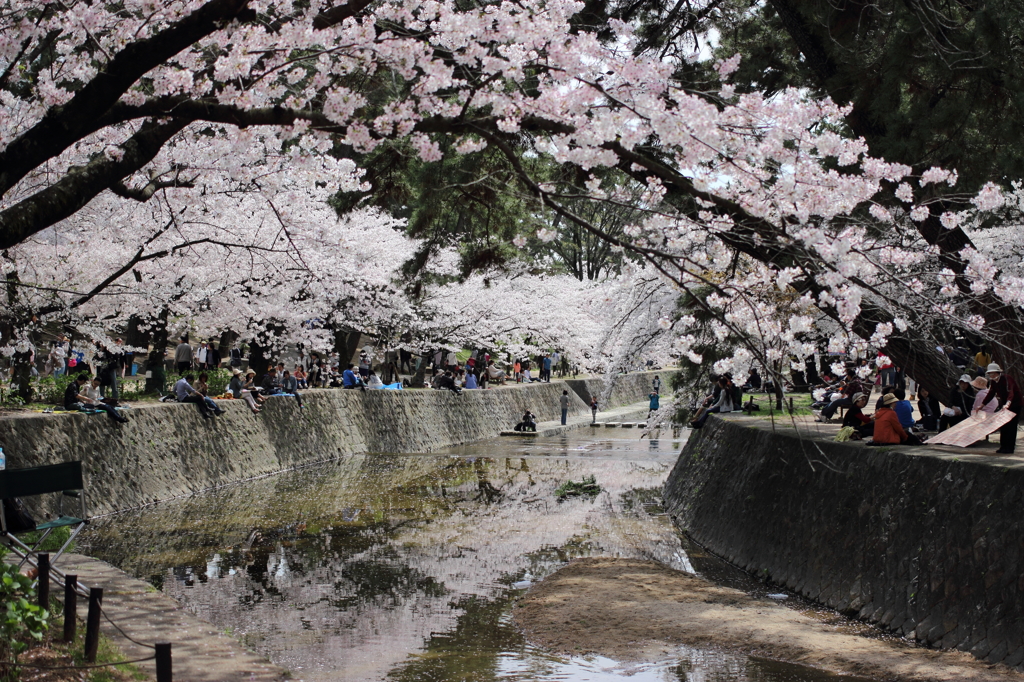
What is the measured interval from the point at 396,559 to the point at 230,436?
7.92m

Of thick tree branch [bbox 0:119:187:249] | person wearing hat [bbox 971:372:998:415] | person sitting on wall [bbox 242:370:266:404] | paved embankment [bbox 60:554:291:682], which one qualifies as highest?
thick tree branch [bbox 0:119:187:249]

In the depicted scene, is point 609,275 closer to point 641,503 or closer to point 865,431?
point 641,503

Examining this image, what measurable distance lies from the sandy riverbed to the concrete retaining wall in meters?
0.38

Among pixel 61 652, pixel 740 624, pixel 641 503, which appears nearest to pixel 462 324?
pixel 641 503

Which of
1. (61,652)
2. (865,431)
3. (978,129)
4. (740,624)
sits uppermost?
(978,129)

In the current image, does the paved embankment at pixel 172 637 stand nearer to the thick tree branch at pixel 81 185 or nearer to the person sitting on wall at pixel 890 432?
the thick tree branch at pixel 81 185

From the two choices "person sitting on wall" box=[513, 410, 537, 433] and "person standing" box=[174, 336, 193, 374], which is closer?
"person standing" box=[174, 336, 193, 374]

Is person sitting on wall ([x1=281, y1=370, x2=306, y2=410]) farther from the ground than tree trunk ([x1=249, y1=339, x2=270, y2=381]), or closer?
closer

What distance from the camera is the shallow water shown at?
7426 mm

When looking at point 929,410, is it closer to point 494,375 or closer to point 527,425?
point 527,425

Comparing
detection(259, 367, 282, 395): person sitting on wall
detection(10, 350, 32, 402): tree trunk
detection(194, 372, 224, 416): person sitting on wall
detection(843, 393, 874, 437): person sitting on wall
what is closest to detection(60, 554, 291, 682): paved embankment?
detection(843, 393, 874, 437): person sitting on wall

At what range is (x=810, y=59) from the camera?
1093 cm

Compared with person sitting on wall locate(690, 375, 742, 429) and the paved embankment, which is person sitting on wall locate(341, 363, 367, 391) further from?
the paved embankment

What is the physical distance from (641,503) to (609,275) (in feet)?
93.0
